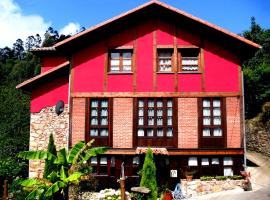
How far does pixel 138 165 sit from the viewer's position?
2091 cm

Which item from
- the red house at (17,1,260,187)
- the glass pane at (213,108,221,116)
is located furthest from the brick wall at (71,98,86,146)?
the glass pane at (213,108,221,116)

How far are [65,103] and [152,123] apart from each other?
217 inches

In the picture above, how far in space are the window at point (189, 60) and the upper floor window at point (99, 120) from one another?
4.80m

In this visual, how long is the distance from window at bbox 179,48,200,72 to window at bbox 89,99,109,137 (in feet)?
15.8

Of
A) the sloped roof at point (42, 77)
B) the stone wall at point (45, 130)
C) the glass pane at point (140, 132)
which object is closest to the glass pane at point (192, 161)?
the glass pane at point (140, 132)

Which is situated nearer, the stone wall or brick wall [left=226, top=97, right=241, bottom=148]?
brick wall [left=226, top=97, right=241, bottom=148]

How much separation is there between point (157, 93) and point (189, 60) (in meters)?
2.71

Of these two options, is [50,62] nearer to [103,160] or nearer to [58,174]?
[103,160]

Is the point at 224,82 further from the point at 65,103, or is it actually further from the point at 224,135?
the point at 65,103

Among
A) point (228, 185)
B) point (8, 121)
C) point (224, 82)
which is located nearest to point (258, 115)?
point (224, 82)

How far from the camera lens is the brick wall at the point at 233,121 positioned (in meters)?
20.8

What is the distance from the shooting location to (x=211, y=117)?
68.8ft

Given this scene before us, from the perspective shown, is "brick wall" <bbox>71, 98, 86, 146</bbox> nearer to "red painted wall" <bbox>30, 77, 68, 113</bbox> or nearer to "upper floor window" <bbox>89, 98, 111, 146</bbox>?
"upper floor window" <bbox>89, 98, 111, 146</bbox>

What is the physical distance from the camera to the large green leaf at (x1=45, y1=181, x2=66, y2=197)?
1586 centimetres
